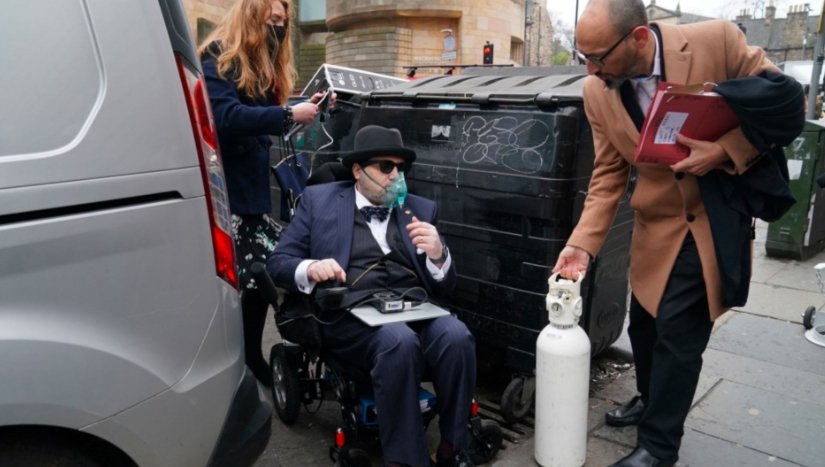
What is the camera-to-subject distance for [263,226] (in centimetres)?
319

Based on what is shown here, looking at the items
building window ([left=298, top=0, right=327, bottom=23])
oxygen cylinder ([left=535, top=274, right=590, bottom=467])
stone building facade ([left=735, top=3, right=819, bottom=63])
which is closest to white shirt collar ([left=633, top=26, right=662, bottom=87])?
oxygen cylinder ([left=535, top=274, right=590, bottom=467])

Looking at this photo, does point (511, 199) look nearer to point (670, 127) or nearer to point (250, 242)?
point (670, 127)

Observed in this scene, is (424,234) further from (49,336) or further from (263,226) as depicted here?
(49,336)

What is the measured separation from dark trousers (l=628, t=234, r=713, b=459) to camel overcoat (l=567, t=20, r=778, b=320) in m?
0.05

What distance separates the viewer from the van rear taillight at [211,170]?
72.1 inches

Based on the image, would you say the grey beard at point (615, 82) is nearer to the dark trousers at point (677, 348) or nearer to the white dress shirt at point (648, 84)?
the white dress shirt at point (648, 84)

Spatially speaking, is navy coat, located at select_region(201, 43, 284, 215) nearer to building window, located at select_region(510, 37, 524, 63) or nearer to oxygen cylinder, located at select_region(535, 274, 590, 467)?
oxygen cylinder, located at select_region(535, 274, 590, 467)

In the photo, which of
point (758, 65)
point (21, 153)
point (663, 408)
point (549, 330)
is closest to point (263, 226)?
point (549, 330)

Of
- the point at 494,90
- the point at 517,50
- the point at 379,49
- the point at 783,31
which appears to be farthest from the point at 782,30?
the point at 494,90

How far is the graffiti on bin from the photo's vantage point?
2957 millimetres

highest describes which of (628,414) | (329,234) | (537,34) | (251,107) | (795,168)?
(537,34)

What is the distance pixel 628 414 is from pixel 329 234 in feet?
5.68

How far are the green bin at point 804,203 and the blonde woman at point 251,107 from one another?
5.05m

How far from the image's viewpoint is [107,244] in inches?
63.0
